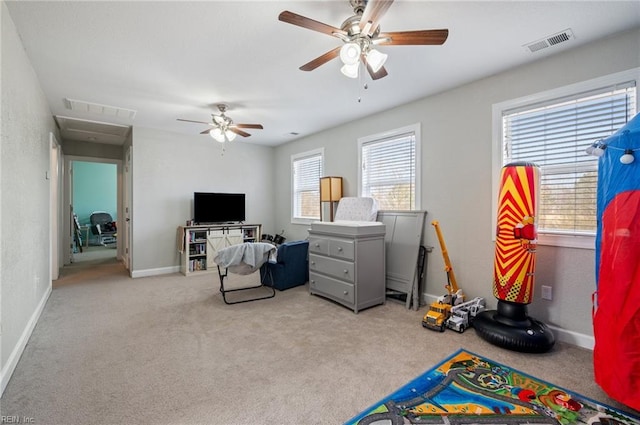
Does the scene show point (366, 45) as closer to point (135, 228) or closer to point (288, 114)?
point (288, 114)

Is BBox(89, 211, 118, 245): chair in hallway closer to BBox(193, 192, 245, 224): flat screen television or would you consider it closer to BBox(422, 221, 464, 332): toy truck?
BBox(193, 192, 245, 224): flat screen television

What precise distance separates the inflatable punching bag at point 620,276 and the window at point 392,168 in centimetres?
205

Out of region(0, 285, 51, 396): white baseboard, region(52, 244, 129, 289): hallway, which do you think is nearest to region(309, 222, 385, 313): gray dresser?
region(0, 285, 51, 396): white baseboard

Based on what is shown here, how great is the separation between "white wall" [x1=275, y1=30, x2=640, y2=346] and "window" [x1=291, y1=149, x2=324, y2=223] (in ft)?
4.69

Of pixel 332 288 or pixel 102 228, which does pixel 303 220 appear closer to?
pixel 332 288

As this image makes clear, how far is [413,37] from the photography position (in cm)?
187

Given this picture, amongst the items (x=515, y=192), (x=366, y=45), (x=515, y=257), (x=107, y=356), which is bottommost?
(x=107, y=356)

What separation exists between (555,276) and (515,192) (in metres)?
0.88

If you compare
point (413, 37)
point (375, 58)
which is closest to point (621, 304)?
point (413, 37)

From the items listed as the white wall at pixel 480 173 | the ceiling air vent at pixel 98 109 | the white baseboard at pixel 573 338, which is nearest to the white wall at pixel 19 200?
the ceiling air vent at pixel 98 109

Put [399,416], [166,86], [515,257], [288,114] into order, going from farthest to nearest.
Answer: [288,114] → [166,86] → [515,257] → [399,416]

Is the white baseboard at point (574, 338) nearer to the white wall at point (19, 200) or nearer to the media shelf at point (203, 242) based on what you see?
the white wall at point (19, 200)

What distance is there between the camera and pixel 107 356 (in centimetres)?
233

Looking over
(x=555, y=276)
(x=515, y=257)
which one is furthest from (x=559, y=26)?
(x=555, y=276)
